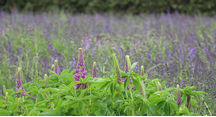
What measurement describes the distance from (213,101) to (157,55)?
1.11 meters

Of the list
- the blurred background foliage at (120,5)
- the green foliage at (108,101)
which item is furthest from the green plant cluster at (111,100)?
the blurred background foliage at (120,5)

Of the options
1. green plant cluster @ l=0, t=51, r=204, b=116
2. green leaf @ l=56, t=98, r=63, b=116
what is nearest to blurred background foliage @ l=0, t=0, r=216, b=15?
green plant cluster @ l=0, t=51, r=204, b=116

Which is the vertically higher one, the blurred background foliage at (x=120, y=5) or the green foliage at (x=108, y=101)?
the blurred background foliage at (x=120, y=5)

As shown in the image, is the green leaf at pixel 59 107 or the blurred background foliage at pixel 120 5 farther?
the blurred background foliage at pixel 120 5

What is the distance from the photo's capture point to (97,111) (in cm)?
138

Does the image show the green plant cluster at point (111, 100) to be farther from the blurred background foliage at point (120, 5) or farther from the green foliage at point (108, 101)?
the blurred background foliage at point (120, 5)

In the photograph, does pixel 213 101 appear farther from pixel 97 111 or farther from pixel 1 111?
pixel 1 111

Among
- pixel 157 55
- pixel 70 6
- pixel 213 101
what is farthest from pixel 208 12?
pixel 213 101

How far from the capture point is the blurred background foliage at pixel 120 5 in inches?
337

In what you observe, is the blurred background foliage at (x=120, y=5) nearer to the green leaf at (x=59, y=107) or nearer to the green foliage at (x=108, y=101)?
the green foliage at (x=108, y=101)

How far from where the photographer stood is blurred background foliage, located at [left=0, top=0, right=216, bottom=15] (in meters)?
8.57

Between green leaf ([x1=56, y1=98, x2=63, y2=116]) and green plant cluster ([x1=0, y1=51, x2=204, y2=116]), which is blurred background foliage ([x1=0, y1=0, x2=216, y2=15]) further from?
green leaf ([x1=56, y1=98, x2=63, y2=116])

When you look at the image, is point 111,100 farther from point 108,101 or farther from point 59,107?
point 59,107

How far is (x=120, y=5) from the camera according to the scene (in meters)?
9.64
